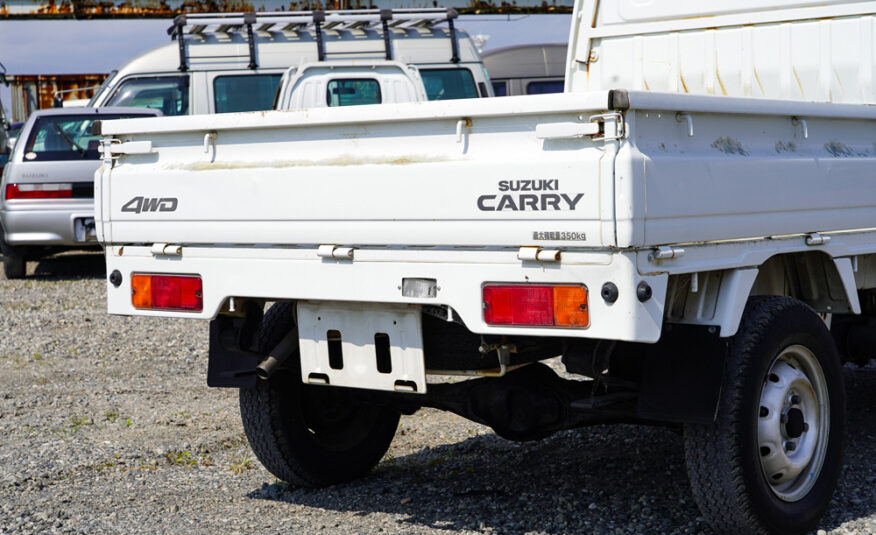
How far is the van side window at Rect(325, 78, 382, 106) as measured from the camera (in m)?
11.2

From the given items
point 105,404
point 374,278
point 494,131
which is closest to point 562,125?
point 494,131

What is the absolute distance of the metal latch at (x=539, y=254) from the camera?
3.40 meters

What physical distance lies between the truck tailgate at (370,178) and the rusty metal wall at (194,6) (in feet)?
49.4

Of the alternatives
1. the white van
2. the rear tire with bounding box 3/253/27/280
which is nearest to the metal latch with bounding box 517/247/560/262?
the white van

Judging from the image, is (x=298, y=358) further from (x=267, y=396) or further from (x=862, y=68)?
(x=862, y=68)

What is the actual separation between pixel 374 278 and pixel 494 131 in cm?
65

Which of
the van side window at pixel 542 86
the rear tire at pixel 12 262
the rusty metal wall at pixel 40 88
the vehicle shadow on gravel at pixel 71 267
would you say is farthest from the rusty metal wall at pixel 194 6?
the rear tire at pixel 12 262

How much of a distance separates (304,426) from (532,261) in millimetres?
1610

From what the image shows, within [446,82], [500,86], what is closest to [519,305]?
[446,82]

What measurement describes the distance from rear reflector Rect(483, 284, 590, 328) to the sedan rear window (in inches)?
351

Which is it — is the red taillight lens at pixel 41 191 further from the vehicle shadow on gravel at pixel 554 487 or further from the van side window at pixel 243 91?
the vehicle shadow on gravel at pixel 554 487

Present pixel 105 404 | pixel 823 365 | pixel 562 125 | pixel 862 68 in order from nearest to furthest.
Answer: pixel 562 125 → pixel 823 365 → pixel 862 68 → pixel 105 404

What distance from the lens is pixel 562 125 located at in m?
3.37

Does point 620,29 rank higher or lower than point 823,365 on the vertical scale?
higher
